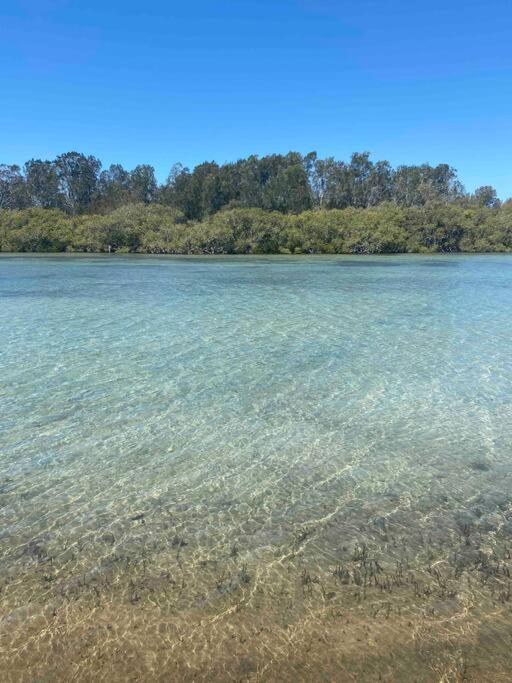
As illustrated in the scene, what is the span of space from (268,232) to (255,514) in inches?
2598

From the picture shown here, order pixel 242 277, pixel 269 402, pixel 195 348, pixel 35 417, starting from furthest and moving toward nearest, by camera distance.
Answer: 1. pixel 242 277
2. pixel 195 348
3. pixel 269 402
4. pixel 35 417

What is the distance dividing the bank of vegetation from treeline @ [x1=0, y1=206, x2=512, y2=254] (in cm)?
16

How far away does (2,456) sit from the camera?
6070mm

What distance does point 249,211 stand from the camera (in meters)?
69.9

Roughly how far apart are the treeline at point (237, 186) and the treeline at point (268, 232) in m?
19.8

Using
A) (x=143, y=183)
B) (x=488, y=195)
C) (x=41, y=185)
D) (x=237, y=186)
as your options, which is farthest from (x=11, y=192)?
(x=488, y=195)

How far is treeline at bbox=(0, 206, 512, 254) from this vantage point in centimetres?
6875

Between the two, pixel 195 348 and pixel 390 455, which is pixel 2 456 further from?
pixel 195 348

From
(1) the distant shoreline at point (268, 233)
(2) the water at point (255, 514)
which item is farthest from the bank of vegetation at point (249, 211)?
(2) the water at point (255, 514)

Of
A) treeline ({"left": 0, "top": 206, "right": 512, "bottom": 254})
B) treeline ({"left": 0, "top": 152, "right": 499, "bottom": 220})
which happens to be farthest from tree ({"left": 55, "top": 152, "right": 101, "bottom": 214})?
treeline ({"left": 0, "top": 206, "right": 512, "bottom": 254})

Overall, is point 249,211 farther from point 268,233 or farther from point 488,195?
point 488,195

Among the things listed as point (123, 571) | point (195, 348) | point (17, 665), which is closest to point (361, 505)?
point (123, 571)

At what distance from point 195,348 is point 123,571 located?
323 inches

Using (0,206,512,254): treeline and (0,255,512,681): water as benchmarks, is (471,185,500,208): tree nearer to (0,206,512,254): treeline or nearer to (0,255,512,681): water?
(0,206,512,254): treeline
